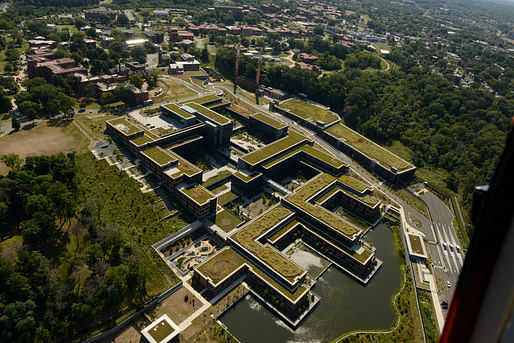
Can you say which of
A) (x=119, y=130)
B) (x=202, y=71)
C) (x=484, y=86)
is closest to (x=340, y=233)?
(x=119, y=130)

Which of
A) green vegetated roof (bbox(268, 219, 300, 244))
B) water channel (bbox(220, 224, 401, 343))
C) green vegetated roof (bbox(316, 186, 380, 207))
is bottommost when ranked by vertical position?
water channel (bbox(220, 224, 401, 343))

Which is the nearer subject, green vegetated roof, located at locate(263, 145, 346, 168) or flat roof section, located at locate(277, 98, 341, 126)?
green vegetated roof, located at locate(263, 145, 346, 168)

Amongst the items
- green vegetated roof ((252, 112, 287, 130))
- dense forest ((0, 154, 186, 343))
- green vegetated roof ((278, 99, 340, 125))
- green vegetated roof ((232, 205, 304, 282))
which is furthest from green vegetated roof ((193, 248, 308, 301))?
green vegetated roof ((278, 99, 340, 125))

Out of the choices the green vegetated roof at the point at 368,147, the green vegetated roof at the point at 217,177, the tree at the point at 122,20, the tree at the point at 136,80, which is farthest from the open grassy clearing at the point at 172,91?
the tree at the point at 122,20

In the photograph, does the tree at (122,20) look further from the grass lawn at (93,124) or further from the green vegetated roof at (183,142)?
the green vegetated roof at (183,142)

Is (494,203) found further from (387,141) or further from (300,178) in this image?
(387,141)

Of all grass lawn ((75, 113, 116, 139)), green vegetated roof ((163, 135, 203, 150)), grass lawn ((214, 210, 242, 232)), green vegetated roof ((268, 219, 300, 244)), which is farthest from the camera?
grass lawn ((75, 113, 116, 139))

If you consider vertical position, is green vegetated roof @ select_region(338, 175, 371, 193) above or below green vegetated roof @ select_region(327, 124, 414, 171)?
below

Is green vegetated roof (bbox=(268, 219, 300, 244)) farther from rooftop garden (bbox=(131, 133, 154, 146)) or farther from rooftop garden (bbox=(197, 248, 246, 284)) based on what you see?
rooftop garden (bbox=(131, 133, 154, 146))
